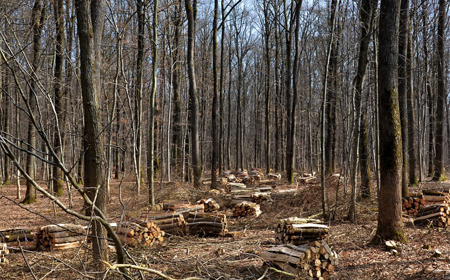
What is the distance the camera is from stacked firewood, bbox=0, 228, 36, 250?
7023mm

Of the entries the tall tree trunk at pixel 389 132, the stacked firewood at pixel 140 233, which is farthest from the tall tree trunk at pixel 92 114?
the tall tree trunk at pixel 389 132

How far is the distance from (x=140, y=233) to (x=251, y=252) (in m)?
2.58

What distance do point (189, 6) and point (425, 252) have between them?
12297 mm

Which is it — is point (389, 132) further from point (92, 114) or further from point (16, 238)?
point (16, 238)

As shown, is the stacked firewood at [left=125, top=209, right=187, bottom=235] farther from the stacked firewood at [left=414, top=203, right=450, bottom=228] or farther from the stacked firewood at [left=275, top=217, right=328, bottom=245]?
the stacked firewood at [left=414, top=203, right=450, bottom=228]

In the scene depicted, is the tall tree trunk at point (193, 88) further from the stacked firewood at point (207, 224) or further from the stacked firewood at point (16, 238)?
the stacked firewood at point (16, 238)

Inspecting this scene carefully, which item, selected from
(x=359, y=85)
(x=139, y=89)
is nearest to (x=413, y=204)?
(x=359, y=85)

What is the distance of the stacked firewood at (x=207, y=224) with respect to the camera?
8578 millimetres

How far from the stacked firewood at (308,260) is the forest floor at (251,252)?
Answer: 0.16 meters

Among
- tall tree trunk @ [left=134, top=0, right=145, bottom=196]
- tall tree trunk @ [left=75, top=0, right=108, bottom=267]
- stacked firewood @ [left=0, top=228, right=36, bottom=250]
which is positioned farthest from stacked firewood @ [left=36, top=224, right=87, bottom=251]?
tall tree trunk @ [left=134, top=0, right=145, bottom=196]

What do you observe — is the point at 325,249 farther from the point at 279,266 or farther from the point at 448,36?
the point at 448,36

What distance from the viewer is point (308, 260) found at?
210 inches

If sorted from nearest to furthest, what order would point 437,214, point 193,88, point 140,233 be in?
point 140,233 → point 437,214 → point 193,88

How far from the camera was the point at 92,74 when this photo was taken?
15.2 feet
